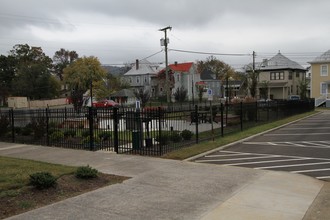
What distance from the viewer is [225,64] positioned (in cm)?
11806

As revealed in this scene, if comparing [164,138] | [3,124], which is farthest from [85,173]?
[3,124]

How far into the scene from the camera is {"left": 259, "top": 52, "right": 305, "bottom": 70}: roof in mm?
76856

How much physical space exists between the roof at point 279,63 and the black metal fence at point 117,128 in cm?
5798

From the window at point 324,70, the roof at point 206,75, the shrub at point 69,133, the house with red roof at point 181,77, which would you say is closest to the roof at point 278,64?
the window at point 324,70

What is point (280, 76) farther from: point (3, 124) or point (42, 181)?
point (42, 181)

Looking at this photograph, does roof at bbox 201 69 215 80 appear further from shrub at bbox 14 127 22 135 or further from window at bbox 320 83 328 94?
shrub at bbox 14 127 22 135

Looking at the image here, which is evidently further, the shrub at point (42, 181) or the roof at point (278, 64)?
the roof at point (278, 64)

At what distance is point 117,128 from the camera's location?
42.9 feet

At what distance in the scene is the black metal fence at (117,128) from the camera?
1271 cm

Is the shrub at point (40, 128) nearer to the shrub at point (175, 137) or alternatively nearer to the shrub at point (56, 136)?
the shrub at point (56, 136)

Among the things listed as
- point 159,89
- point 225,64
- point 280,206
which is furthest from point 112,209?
point 225,64

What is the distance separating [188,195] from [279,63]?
7461cm

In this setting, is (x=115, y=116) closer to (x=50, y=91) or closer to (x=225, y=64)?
(x=50, y=91)

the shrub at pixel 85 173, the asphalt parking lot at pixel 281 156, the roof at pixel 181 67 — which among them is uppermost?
the roof at pixel 181 67
